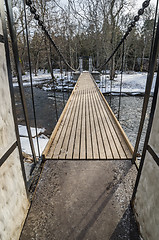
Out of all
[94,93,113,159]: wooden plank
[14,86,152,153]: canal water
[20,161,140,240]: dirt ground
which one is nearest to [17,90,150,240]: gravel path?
[20,161,140,240]: dirt ground

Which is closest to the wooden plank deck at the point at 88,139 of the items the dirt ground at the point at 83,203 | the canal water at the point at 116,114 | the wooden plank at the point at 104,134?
the wooden plank at the point at 104,134

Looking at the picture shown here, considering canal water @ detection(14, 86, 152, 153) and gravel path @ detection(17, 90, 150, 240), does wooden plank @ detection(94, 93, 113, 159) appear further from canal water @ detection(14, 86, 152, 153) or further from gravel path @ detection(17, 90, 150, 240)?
canal water @ detection(14, 86, 152, 153)

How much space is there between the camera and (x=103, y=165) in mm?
1181

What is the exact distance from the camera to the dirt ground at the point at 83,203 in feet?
2.42

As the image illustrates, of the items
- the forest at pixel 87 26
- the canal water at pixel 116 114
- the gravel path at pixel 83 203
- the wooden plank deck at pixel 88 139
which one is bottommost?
the canal water at pixel 116 114

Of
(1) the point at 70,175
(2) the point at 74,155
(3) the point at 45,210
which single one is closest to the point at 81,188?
(1) the point at 70,175

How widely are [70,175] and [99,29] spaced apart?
38.1 feet

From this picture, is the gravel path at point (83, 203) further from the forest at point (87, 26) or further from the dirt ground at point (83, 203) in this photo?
the forest at point (87, 26)

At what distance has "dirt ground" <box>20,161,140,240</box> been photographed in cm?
74

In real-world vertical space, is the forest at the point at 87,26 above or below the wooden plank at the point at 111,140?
above

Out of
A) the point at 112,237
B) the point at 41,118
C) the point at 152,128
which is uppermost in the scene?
the point at 152,128

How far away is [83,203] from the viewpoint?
0.88 meters

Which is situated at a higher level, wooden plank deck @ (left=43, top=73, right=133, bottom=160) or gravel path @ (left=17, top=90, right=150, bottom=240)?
wooden plank deck @ (left=43, top=73, right=133, bottom=160)

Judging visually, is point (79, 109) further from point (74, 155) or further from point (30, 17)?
point (30, 17)
